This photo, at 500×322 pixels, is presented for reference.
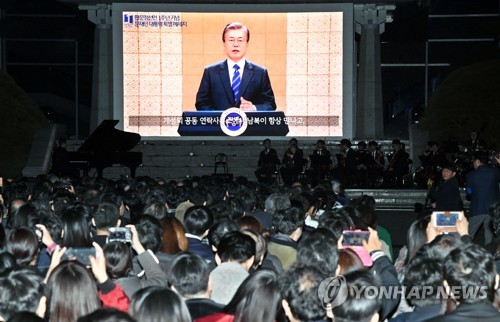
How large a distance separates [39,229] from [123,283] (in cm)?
227

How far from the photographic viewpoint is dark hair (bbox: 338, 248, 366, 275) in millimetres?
6945

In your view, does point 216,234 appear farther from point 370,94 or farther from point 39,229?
point 370,94

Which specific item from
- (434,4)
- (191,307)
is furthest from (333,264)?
(434,4)

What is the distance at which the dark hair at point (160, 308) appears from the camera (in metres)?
5.00

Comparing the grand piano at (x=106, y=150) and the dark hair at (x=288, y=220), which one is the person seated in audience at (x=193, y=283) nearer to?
the dark hair at (x=288, y=220)

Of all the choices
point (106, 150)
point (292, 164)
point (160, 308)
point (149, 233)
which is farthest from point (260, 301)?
point (292, 164)

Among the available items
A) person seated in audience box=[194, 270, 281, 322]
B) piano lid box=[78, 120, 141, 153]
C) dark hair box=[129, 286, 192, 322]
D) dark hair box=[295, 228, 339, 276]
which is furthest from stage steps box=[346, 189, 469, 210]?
dark hair box=[129, 286, 192, 322]

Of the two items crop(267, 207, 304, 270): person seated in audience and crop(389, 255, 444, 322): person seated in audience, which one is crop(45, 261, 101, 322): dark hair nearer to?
crop(389, 255, 444, 322): person seated in audience

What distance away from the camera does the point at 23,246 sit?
779cm

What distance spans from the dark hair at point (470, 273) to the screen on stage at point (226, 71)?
1134 inches

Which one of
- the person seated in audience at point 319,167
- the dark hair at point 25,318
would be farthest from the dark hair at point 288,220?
the person seated in audience at point 319,167

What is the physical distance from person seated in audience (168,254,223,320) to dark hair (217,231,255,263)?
45.3 inches

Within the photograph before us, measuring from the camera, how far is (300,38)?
1364 inches

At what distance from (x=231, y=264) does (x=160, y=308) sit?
7.82 feet
